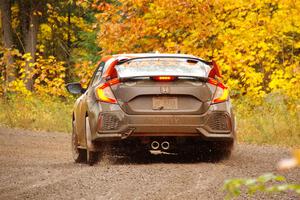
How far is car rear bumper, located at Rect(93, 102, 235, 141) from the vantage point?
1030 cm

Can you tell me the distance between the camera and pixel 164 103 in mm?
10438

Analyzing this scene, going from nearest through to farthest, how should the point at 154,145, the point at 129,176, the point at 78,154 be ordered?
the point at 129,176, the point at 154,145, the point at 78,154

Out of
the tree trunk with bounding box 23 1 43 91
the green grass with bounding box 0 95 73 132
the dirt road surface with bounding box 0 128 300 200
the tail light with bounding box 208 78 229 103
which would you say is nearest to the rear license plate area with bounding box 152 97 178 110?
the tail light with bounding box 208 78 229 103

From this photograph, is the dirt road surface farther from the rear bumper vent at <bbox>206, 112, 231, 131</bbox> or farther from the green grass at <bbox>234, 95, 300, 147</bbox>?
the green grass at <bbox>234, 95, 300, 147</bbox>

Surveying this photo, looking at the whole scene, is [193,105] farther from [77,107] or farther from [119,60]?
[77,107]

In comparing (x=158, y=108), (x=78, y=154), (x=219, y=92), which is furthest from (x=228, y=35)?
(x=158, y=108)

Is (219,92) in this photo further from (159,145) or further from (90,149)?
(90,149)

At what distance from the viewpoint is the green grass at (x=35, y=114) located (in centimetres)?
2373

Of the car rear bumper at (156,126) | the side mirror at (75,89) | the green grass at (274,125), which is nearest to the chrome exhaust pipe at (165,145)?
the car rear bumper at (156,126)

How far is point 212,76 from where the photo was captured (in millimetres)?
10898

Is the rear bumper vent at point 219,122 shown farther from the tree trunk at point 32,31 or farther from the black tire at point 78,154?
the tree trunk at point 32,31

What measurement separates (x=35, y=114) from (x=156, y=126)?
1550 cm

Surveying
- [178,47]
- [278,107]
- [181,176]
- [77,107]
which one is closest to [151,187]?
[181,176]

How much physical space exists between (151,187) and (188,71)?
300cm
